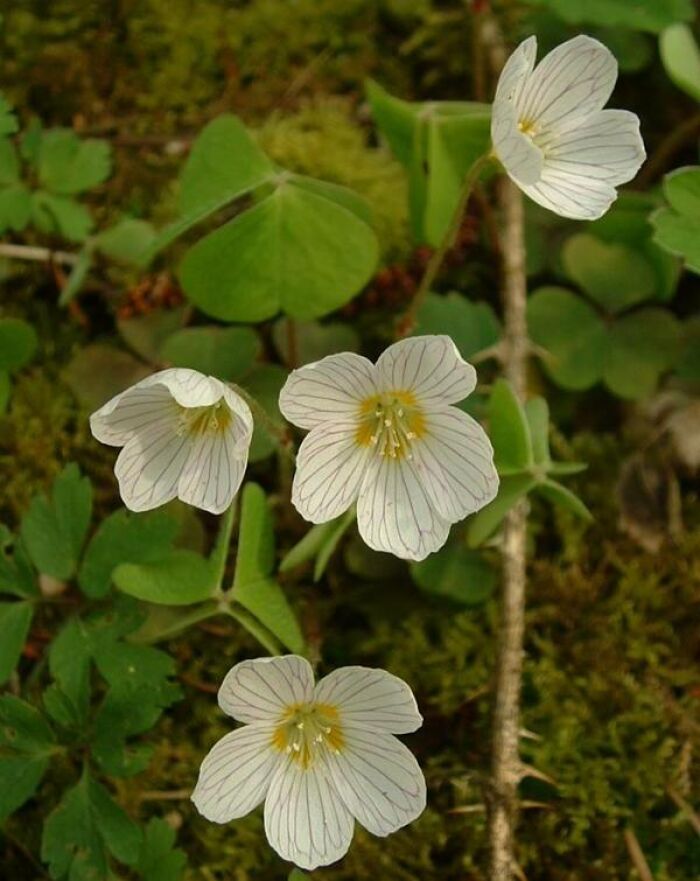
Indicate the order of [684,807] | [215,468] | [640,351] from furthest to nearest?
[640,351] → [684,807] → [215,468]

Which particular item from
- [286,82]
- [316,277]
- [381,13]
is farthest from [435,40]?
[316,277]

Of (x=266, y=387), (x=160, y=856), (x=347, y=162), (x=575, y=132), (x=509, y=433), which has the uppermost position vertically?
(x=575, y=132)

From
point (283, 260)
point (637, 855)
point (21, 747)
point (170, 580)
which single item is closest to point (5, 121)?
point (283, 260)

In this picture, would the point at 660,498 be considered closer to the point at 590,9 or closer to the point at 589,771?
the point at 589,771

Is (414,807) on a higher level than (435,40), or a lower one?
lower

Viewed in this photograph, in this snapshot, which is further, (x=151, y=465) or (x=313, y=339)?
(x=313, y=339)

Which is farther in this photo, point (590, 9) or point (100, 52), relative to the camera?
point (100, 52)

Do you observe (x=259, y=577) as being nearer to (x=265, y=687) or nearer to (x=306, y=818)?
(x=265, y=687)
